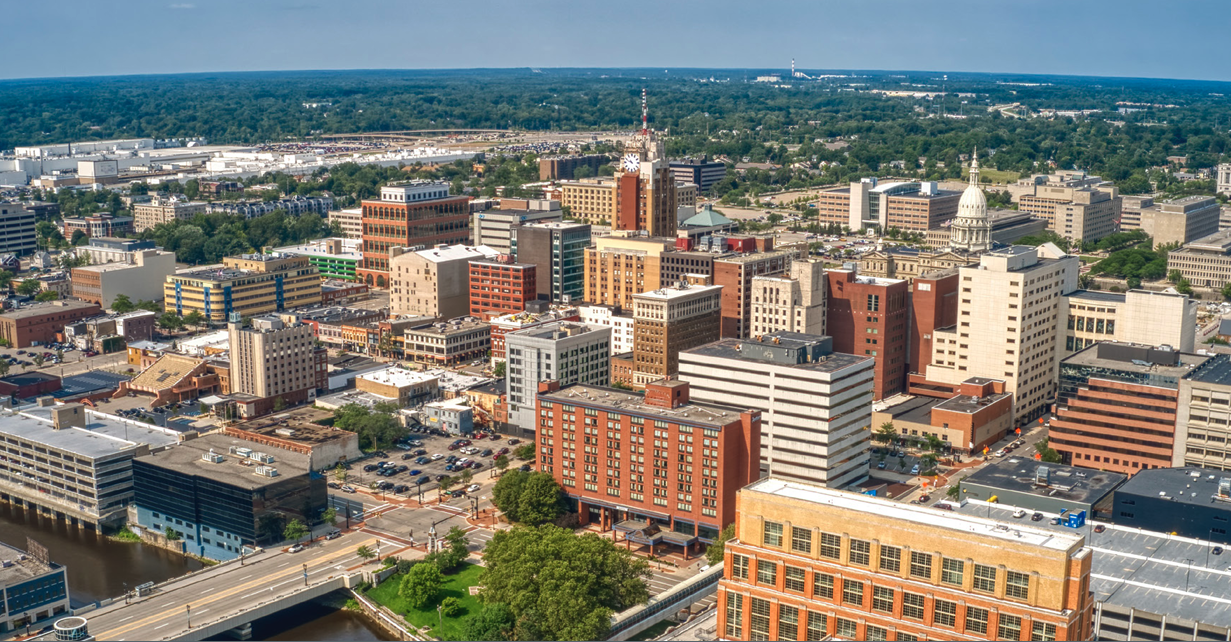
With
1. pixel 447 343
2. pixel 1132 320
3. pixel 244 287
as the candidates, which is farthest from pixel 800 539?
pixel 244 287

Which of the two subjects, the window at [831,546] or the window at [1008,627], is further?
the window at [831,546]

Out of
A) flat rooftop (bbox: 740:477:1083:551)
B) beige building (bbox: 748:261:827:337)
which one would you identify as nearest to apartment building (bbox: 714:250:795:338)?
beige building (bbox: 748:261:827:337)

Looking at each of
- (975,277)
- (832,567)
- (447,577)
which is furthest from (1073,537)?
(975,277)

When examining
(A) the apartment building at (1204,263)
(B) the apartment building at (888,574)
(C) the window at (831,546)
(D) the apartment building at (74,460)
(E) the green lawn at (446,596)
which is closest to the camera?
(B) the apartment building at (888,574)

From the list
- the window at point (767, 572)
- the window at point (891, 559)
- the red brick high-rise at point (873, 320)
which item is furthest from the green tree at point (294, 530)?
the red brick high-rise at point (873, 320)

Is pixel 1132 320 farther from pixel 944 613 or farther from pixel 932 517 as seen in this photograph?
pixel 944 613

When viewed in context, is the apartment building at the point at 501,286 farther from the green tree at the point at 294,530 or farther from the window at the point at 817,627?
the window at the point at 817,627

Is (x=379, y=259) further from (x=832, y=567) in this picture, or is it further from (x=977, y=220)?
(x=832, y=567)
